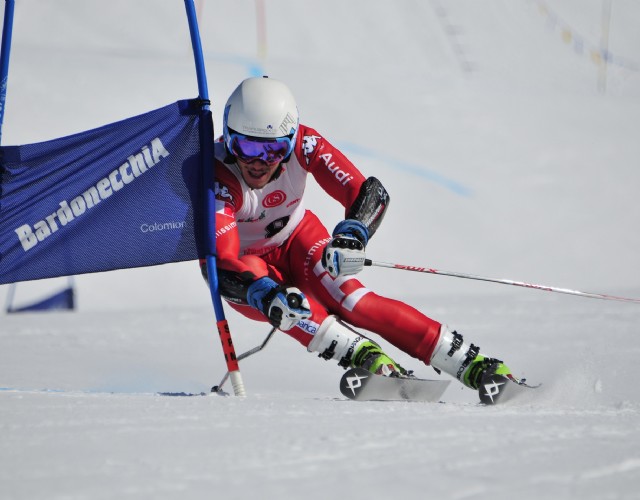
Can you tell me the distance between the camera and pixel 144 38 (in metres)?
12.9

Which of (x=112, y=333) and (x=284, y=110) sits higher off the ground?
(x=284, y=110)

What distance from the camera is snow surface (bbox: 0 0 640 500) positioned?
2539 mm

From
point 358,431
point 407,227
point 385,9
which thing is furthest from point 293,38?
point 358,431

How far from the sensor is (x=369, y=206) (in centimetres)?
462

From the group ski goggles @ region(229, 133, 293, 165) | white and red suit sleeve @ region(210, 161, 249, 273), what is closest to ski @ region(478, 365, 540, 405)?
white and red suit sleeve @ region(210, 161, 249, 273)

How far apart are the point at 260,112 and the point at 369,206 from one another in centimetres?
70

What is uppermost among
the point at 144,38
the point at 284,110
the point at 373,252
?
the point at 284,110

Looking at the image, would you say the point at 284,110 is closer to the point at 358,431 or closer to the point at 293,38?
the point at 358,431

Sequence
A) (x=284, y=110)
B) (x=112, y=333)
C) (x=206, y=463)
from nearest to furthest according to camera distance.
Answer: (x=206, y=463), (x=284, y=110), (x=112, y=333)

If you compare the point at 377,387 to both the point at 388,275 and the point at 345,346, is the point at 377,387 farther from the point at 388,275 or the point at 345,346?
the point at 388,275

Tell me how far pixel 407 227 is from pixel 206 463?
749 cm

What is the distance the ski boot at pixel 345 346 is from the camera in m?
4.35

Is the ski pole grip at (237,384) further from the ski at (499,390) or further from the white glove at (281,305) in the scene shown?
the ski at (499,390)

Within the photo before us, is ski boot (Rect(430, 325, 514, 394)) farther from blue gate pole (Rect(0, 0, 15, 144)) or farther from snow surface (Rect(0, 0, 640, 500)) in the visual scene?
blue gate pole (Rect(0, 0, 15, 144))
